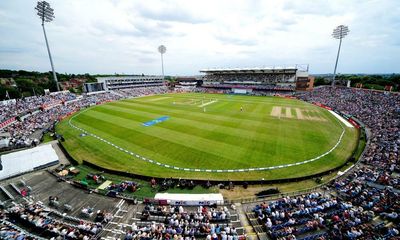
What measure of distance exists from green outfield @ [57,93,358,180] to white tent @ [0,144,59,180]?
2.72 meters

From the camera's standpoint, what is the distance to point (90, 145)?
27.6 meters

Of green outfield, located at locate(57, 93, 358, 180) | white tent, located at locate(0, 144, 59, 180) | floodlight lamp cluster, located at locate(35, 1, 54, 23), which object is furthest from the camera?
floodlight lamp cluster, located at locate(35, 1, 54, 23)

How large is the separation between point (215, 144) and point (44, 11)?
7500 centimetres

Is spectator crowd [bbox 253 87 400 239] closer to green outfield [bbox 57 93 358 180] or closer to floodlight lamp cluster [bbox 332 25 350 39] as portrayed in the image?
green outfield [bbox 57 93 358 180]

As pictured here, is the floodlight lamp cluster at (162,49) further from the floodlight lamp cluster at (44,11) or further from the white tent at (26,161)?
the white tent at (26,161)

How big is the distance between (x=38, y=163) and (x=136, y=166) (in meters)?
11.9

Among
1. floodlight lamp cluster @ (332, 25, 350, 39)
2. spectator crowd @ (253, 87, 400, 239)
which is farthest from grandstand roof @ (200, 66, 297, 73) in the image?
spectator crowd @ (253, 87, 400, 239)

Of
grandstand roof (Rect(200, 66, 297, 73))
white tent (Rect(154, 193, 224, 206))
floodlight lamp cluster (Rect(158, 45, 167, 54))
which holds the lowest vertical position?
white tent (Rect(154, 193, 224, 206))

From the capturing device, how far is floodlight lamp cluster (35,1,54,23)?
5738cm

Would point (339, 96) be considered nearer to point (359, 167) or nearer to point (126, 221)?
point (359, 167)

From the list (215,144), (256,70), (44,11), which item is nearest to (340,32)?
(256,70)

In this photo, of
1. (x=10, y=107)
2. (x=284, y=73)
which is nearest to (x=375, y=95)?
(x=284, y=73)

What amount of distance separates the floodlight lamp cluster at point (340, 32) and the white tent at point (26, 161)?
8662cm

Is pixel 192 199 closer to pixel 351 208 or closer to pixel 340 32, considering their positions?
pixel 351 208
